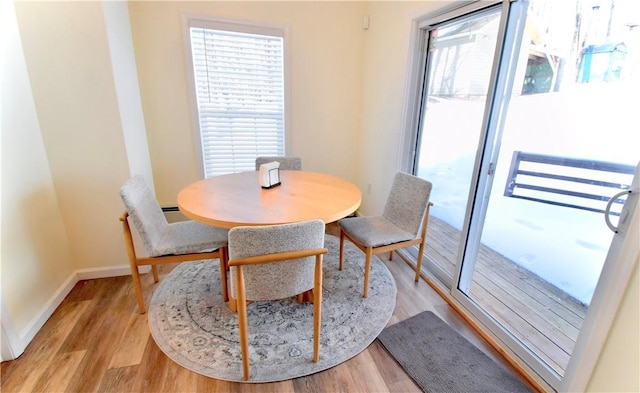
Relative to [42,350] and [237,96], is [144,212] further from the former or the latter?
[237,96]

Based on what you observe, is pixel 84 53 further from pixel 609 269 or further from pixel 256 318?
pixel 609 269

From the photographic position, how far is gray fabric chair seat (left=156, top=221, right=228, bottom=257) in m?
1.78

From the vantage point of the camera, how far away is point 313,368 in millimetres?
1499

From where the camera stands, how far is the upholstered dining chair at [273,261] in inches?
46.5

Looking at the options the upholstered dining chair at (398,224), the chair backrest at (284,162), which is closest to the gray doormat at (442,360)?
the upholstered dining chair at (398,224)

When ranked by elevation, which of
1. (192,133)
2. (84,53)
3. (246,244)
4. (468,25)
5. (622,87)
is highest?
(468,25)

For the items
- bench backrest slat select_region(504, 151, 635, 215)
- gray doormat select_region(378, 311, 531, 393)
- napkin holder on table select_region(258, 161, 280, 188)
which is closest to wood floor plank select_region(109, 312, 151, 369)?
napkin holder on table select_region(258, 161, 280, 188)

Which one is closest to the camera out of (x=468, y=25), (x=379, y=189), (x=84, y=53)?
(x=84, y=53)

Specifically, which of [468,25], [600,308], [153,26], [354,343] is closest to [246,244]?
[354,343]

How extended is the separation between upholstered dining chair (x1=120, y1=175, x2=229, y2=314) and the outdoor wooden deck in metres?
1.88

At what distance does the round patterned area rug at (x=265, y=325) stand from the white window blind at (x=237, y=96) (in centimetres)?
131

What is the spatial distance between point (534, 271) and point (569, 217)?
0.74m

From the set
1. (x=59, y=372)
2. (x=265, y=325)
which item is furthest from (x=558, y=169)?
(x=59, y=372)

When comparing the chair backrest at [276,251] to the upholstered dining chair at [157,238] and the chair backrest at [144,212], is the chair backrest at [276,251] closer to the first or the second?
the upholstered dining chair at [157,238]
